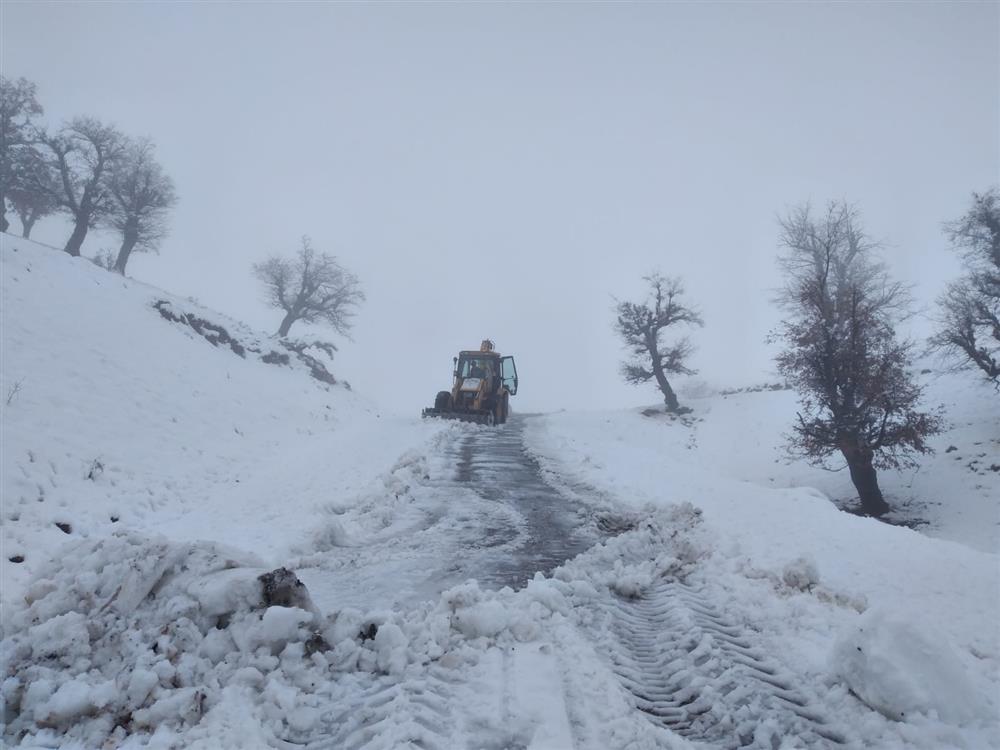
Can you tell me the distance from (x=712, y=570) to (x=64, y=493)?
27.3ft

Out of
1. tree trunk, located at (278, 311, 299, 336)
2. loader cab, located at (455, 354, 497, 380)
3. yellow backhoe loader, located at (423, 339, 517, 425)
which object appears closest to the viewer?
yellow backhoe loader, located at (423, 339, 517, 425)

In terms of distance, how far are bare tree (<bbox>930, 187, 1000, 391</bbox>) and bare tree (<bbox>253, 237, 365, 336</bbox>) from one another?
3281 centimetres

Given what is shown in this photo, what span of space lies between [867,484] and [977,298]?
953cm

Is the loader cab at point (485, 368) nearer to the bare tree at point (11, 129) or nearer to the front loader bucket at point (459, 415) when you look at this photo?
the front loader bucket at point (459, 415)

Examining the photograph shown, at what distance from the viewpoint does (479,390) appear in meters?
20.3

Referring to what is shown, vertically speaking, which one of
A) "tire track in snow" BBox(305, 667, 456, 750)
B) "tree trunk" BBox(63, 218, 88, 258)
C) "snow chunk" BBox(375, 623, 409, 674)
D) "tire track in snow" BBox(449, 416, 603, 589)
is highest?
"tree trunk" BBox(63, 218, 88, 258)

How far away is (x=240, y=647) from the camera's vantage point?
10.4 feet

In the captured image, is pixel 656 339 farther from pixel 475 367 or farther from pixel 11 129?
pixel 11 129

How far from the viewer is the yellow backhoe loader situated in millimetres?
19625

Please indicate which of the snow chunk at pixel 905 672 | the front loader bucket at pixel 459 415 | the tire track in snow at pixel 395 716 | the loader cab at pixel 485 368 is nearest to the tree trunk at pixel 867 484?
the snow chunk at pixel 905 672

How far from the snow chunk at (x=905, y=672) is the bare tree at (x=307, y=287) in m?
36.7

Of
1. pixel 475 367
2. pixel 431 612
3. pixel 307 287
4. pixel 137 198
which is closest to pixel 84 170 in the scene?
pixel 137 198

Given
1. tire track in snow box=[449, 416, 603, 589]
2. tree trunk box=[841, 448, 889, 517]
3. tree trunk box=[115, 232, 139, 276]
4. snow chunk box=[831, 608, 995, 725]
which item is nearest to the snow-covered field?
snow chunk box=[831, 608, 995, 725]

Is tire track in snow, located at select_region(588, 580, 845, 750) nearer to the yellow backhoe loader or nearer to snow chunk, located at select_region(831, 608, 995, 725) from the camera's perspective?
snow chunk, located at select_region(831, 608, 995, 725)
